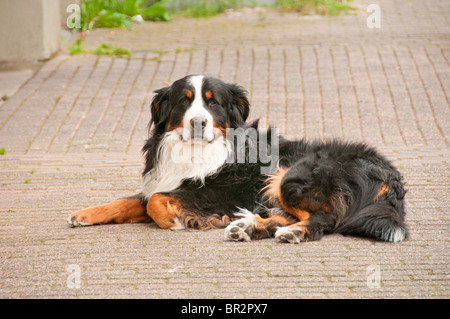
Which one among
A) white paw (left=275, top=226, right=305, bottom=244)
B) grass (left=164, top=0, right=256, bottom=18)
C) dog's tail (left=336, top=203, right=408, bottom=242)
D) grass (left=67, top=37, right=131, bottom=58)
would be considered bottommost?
grass (left=67, top=37, right=131, bottom=58)

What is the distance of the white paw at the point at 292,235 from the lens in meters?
4.80

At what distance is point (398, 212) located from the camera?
4.99 meters

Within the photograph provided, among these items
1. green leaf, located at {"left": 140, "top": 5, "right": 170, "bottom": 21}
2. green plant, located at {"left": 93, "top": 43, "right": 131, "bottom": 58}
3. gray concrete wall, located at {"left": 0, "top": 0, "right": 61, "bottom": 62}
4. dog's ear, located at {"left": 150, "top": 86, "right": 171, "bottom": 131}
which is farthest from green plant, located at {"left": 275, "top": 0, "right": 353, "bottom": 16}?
dog's ear, located at {"left": 150, "top": 86, "right": 171, "bottom": 131}

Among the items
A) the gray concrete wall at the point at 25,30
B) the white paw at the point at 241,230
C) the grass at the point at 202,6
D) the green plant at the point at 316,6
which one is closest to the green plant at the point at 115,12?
the grass at the point at 202,6

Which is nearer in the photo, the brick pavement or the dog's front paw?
the brick pavement

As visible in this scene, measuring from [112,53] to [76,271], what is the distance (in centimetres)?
735

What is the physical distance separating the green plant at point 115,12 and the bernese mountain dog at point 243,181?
755cm

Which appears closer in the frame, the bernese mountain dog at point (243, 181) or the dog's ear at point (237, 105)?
the bernese mountain dog at point (243, 181)

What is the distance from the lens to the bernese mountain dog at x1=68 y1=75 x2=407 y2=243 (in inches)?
197

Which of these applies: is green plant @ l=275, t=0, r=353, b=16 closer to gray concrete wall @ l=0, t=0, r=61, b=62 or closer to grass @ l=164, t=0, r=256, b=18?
grass @ l=164, t=0, r=256, b=18

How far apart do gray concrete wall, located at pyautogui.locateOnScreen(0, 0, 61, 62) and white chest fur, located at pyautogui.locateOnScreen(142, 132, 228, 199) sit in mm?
6141

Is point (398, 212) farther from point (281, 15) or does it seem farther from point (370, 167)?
point (281, 15)

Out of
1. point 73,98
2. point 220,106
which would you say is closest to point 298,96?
point 73,98

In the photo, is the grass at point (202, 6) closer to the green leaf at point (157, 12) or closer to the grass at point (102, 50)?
the green leaf at point (157, 12)
